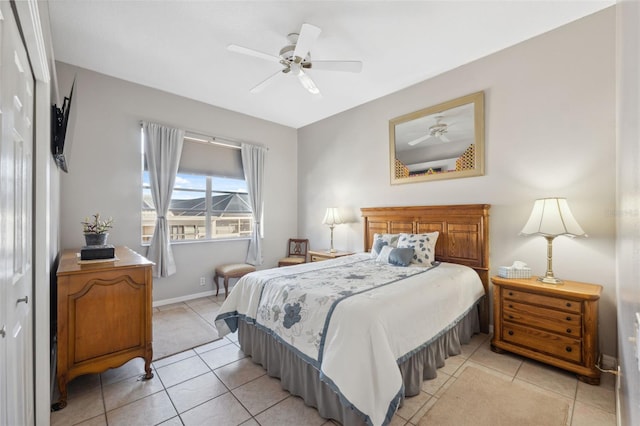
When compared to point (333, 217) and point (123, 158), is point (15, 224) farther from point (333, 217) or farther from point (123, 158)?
point (333, 217)

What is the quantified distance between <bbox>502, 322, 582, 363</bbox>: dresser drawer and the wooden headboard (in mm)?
504

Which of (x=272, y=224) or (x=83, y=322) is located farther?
(x=272, y=224)

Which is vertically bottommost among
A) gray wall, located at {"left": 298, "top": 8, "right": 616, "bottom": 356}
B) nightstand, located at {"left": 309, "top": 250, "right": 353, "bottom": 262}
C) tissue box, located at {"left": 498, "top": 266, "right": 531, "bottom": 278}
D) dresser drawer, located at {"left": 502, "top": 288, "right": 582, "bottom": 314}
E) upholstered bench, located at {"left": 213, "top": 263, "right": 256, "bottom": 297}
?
upholstered bench, located at {"left": 213, "top": 263, "right": 256, "bottom": 297}

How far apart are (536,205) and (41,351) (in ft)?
12.4

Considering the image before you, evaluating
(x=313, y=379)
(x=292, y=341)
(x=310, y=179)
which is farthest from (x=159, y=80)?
(x=313, y=379)

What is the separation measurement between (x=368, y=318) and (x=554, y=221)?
6.31ft

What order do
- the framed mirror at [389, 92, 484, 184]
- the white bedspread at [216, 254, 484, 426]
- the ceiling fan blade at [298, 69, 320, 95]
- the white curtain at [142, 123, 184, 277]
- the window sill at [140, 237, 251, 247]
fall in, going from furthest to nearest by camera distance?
the window sill at [140, 237, 251, 247]
the white curtain at [142, 123, 184, 277]
the framed mirror at [389, 92, 484, 184]
the ceiling fan blade at [298, 69, 320, 95]
the white bedspread at [216, 254, 484, 426]

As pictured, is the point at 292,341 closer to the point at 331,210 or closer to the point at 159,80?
the point at 331,210

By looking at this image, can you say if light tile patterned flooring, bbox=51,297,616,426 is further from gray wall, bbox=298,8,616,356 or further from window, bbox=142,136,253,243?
window, bbox=142,136,253,243

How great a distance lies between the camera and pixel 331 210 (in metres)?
4.47

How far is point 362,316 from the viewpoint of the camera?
167 centimetres

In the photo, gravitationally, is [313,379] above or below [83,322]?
below

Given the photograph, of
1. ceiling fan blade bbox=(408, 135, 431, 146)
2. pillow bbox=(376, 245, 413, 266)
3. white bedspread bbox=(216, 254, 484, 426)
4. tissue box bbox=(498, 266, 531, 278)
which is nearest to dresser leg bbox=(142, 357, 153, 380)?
white bedspread bbox=(216, 254, 484, 426)

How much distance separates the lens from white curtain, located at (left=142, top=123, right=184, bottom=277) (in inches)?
149
